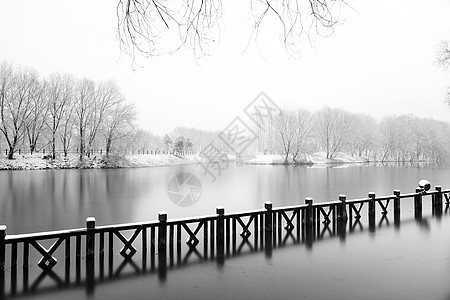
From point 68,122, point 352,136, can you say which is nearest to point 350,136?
point 352,136

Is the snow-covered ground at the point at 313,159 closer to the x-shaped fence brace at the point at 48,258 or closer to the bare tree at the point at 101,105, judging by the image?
the bare tree at the point at 101,105

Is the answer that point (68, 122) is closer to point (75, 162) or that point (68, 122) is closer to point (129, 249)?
point (75, 162)

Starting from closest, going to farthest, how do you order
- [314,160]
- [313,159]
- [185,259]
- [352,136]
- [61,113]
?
[185,259] → [61,113] → [314,160] → [313,159] → [352,136]

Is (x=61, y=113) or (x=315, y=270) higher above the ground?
(x=61, y=113)

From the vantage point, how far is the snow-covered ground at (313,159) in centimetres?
7000

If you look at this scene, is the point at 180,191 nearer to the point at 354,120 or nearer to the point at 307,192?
the point at 307,192

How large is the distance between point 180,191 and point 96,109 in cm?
3214

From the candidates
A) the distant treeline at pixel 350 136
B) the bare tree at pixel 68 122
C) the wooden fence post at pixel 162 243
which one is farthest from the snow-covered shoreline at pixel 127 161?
the wooden fence post at pixel 162 243

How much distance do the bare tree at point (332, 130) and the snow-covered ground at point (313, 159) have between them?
141cm

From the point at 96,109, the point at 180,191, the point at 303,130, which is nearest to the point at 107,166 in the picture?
the point at 96,109

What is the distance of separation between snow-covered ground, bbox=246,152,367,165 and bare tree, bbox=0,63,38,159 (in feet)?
151

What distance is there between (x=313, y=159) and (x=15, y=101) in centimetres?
5568

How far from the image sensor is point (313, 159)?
7219 centimetres

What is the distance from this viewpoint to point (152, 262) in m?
7.93
